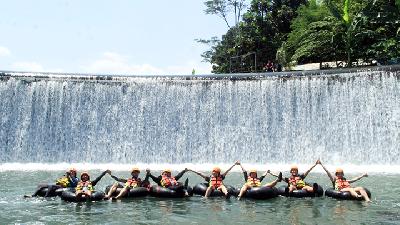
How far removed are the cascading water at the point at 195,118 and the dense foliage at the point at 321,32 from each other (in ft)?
22.6

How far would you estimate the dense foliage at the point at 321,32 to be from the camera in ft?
102

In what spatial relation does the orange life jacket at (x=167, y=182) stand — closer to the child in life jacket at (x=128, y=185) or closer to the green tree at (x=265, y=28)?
the child in life jacket at (x=128, y=185)

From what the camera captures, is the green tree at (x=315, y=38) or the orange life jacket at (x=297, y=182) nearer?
the orange life jacket at (x=297, y=182)

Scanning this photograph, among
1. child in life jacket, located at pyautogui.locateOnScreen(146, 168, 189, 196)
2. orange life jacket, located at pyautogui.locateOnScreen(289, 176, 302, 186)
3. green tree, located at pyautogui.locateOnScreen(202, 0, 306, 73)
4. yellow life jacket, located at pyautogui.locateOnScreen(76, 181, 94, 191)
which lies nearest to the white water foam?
orange life jacket, located at pyautogui.locateOnScreen(289, 176, 302, 186)

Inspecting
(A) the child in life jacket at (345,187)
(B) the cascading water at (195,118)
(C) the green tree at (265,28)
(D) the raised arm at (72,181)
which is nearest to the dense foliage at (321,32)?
(C) the green tree at (265,28)

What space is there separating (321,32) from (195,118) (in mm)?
11858

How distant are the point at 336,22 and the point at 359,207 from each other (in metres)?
21.6

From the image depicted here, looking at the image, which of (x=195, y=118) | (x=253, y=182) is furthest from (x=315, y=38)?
(x=253, y=182)

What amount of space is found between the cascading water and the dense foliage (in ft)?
22.6

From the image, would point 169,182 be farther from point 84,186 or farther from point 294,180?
point 294,180

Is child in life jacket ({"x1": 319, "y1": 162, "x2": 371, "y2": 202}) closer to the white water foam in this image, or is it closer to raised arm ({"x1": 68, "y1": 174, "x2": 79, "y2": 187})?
the white water foam

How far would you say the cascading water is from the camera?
81.3 feet

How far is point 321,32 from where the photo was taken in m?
33.6

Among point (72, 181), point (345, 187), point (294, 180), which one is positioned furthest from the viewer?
point (72, 181)
